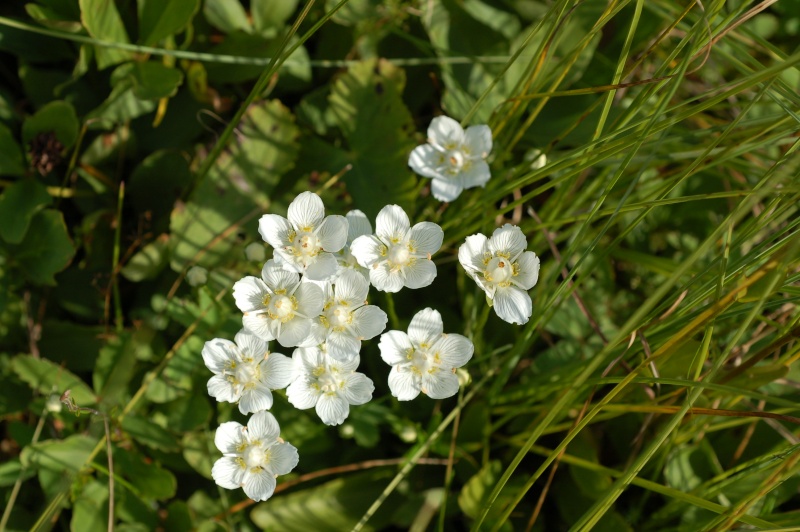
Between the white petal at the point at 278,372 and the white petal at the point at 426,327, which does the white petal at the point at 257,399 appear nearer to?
the white petal at the point at 278,372

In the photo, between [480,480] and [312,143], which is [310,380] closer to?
[480,480]

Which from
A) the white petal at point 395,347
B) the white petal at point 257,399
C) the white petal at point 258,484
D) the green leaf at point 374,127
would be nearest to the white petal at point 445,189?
the green leaf at point 374,127

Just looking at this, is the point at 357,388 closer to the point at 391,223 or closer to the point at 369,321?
the point at 369,321

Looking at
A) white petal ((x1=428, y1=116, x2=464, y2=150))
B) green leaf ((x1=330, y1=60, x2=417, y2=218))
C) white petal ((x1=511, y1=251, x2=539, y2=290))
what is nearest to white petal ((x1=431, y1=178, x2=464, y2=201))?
white petal ((x1=428, y1=116, x2=464, y2=150))

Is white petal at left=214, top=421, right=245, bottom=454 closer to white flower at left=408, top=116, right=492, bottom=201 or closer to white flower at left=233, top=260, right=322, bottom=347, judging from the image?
white flower at left=233, top=260, right=322, bottom=347

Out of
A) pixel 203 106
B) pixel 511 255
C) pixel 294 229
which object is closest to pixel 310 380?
pixel 294 229

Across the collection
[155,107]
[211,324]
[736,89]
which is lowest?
[211,324]

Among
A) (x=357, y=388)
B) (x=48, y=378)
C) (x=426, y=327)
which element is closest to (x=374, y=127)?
(x=426, y=327)
